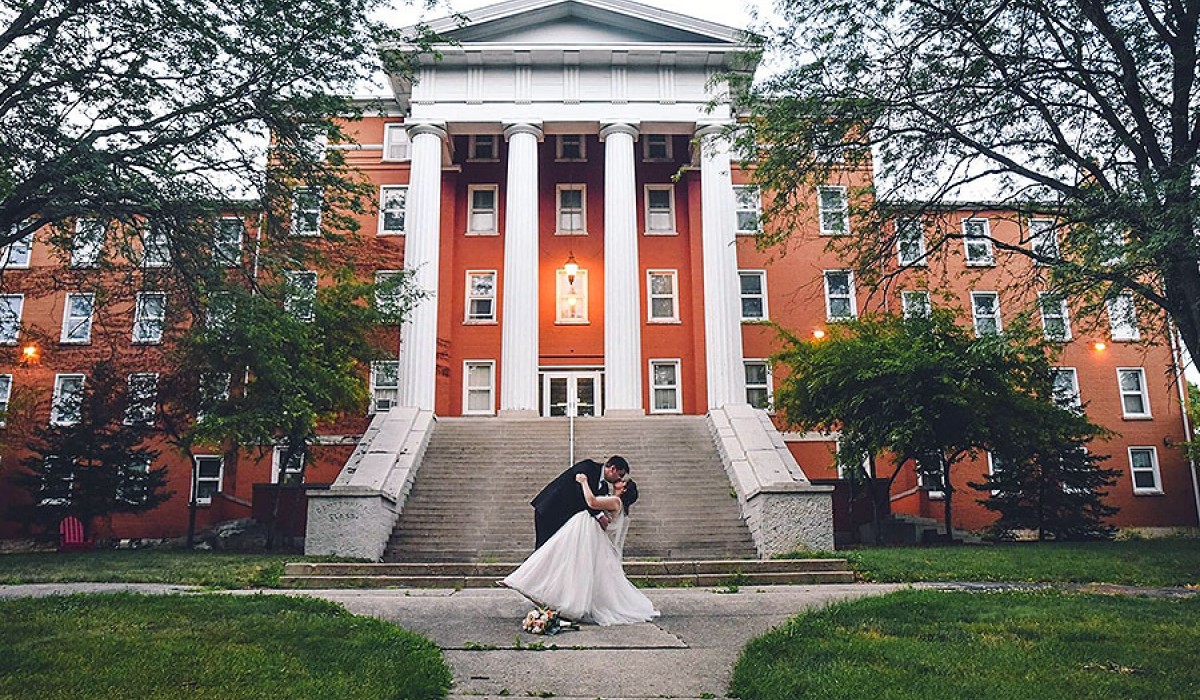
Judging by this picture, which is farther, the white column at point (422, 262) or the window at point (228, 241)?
the white column at point (422, 262)

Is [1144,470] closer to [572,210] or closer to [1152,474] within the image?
[1152,474]

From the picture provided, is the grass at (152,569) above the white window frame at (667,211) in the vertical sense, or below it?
below

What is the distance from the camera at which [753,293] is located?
32312mm

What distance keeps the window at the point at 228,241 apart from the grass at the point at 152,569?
453cm

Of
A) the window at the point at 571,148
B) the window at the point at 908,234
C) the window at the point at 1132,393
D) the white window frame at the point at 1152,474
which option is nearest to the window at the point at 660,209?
the window at the point at 571,148

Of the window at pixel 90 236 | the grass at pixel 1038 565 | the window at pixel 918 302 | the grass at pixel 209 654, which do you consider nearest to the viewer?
the grass at pixel 209 654

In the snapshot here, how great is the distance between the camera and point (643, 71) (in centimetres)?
2884

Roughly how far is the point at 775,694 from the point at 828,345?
56.0ft

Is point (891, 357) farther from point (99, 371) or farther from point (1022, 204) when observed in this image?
point (99, 371)

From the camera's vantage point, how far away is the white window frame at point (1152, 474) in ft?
107

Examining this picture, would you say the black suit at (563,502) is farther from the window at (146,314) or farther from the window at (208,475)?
the window at (208,475)

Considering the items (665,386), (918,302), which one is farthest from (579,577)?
(665,386)

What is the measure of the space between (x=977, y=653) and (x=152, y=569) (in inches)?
506

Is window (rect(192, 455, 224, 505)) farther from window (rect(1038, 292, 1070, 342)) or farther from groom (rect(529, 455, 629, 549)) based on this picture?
window (rect(1038, 292, 1070, 342))
